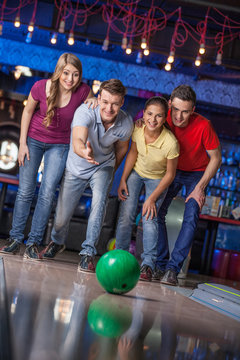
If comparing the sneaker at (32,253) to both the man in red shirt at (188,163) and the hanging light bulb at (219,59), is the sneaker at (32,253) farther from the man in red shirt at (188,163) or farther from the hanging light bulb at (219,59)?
the hanging light bulb at (219,59)

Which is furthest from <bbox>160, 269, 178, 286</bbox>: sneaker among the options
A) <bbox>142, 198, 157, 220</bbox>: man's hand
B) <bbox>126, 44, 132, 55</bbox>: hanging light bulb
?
<bbox>126, 44, 132, 55</bbox>: hanging light bulb

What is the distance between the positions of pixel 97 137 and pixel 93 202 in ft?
1.61

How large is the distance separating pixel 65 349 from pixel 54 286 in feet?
3.82

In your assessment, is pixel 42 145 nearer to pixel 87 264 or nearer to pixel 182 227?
pixel 87 264

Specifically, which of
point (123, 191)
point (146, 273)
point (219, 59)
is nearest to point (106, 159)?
point (123, 191)

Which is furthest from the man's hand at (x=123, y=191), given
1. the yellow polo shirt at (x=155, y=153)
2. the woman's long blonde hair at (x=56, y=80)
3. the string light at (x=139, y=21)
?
the string light at (x=139, y=21)

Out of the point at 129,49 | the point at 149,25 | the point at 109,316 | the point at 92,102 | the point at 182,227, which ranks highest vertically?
the point at 149,25

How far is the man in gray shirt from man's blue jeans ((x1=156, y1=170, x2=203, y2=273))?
1.87ft

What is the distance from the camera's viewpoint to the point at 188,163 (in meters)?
3.94

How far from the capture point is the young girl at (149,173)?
3.65 meters

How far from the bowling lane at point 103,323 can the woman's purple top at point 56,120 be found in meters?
1.18

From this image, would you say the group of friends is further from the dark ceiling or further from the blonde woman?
the dark ceiling

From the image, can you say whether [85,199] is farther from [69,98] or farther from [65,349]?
[65,349]

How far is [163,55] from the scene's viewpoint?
776 centimetres
